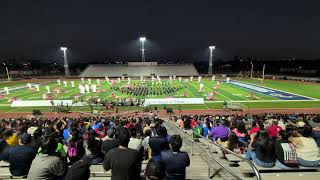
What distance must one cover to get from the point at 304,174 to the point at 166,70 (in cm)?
10786

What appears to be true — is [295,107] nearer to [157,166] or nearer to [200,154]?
[200,154]

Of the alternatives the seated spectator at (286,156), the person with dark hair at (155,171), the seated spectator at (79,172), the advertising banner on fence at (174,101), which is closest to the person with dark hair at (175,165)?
the person with dark hair at (155,171)

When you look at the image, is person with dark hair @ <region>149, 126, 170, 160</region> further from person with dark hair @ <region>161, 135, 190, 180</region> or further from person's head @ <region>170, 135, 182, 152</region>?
person with dark hair @ <region>161, 135, 190, 180</region>

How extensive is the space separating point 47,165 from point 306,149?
6191 mm

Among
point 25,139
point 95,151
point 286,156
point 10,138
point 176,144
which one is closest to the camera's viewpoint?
point 176,144

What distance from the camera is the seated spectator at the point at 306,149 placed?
7.45 metres

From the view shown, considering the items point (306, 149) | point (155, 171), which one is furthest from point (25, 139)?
point (306, 149)

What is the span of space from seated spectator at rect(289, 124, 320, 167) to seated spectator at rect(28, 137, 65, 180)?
5.78 m

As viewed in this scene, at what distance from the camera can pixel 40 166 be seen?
5.36 m

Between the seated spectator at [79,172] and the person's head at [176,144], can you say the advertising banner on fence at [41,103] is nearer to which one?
the person's head at [176,144]

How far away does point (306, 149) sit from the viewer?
7.59 meters

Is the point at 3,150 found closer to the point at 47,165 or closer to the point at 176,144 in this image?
the point at 47,165

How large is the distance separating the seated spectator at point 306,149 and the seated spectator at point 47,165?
5778mm

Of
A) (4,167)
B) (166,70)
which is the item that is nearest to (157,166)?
(4,167)
